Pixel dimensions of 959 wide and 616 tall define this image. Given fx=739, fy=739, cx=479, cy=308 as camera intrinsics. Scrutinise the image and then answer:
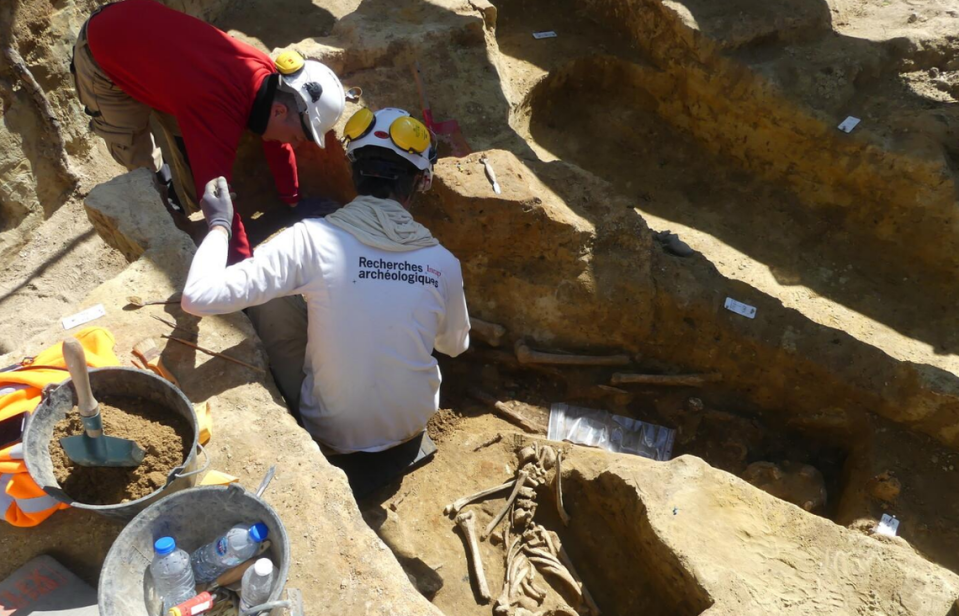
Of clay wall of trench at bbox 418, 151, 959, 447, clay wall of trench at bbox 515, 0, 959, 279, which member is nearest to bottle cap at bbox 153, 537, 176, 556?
clay wall of trench at bbox 418, 151, 959, 447

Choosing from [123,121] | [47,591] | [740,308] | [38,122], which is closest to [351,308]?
[47,591]

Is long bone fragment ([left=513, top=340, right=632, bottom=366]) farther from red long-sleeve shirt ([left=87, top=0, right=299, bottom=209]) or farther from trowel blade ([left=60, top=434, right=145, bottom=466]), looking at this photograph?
trowel blade ([left=60, top=434, right=145, bottom=466])

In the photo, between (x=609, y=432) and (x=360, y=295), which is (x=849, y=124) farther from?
(x=360, y=295)

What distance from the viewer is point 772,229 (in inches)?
290

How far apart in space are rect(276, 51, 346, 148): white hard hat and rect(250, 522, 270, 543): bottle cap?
8.78 feet

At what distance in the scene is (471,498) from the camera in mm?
4512

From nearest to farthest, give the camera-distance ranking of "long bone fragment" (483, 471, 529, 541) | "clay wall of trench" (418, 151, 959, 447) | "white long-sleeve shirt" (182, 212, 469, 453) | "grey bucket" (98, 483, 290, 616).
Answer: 1. "grey bucket" (98, 483, 290, 616)
2. "white long-sleeve shirt" (182, 212, 469, 453)
3. "long bone fragment" (483, 471, 529, 541)
4. "clay wall of trench" (418, 151, 959, 447)

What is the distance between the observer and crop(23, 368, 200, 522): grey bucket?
2652mm

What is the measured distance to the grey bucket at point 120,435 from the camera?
2.65m

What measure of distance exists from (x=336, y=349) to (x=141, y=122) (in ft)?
9.79

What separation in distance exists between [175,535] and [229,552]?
24 cm

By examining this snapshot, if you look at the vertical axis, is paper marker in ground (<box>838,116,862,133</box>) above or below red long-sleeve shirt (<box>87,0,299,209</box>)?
below

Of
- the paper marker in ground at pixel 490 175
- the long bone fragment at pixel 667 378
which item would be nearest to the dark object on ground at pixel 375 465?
the long bone fragment at pixel 667 378

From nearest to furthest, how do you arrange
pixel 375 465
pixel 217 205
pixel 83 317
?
pixel 217 205, pixel 83 317, pixel 375 465
